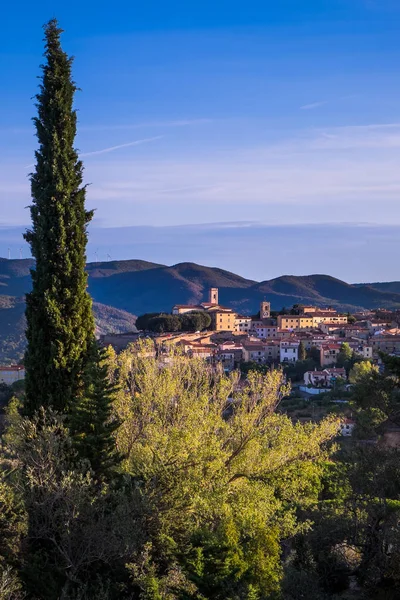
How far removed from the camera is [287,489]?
10.5 meters

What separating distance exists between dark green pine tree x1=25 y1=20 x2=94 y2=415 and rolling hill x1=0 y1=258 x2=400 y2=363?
335ft

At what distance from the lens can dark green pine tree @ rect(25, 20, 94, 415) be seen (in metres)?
12.7

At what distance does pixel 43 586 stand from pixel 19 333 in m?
87.2

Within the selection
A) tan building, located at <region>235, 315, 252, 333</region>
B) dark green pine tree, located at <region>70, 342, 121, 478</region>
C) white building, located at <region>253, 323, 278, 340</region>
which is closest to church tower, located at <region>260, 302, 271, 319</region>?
tan building, located at <region>235, 315, 252, 333</region>

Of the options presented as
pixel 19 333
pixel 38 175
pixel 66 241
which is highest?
pixel 38 175

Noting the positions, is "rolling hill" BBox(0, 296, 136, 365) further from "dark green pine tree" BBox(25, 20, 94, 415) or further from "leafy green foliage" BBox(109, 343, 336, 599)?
"leafy green foliage" BBox(109, 343, 336, 599)

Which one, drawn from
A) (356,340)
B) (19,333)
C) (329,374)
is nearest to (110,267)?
(19,333)

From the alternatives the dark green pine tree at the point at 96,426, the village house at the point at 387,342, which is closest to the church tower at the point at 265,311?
the village house at the point at 387,342

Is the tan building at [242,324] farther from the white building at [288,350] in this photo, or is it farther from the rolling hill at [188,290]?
the rolling hill at [188,290]

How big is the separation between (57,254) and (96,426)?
4000 millimetres

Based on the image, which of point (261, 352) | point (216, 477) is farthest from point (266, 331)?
point (216, 477)

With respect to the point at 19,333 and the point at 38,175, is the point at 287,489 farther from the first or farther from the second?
the point at 19,333

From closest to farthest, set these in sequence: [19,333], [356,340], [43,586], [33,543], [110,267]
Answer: [43,586] → [33,543] → [356,340] → [19,333] → [110,267]

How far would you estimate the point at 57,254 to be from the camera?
13.1 meters
